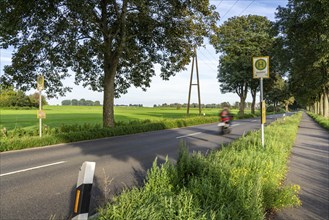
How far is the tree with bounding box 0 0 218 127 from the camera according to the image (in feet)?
47.2

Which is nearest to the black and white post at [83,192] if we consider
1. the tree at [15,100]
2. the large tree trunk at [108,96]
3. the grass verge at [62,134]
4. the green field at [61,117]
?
the grass verge at [62,134]

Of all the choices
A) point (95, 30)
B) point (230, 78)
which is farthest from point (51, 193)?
point (230, 78)

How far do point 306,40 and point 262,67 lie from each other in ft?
59.7

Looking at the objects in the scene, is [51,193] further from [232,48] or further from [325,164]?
[232,48]

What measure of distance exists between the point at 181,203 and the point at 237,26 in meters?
50.0

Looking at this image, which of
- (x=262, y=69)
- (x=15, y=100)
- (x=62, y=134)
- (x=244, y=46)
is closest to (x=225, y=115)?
(x=262, y=69)

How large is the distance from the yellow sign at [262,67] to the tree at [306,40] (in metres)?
9.98

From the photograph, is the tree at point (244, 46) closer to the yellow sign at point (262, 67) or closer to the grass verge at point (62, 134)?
the grass verge at point (62, 134)

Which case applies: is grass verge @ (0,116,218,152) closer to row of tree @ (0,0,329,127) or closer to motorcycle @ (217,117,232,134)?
row of tree @ (0,0,329,127)

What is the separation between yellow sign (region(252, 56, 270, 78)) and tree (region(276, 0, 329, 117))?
998 cm

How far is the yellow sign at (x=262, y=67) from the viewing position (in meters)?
9.45

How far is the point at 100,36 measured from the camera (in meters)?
18.3

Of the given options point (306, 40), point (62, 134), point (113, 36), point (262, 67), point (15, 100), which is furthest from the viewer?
point (15, 100)

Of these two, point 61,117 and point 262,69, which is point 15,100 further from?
point 262,69
